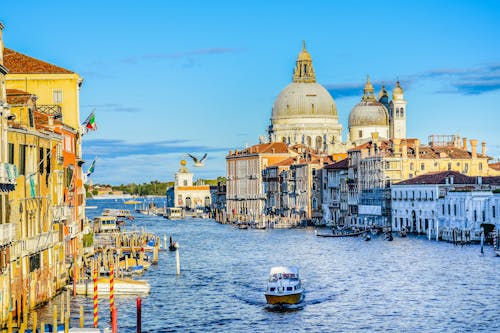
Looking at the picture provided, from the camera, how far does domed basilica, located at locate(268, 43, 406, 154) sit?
442 ft

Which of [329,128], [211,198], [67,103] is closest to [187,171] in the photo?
[211,198]

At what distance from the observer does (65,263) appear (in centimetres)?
3662

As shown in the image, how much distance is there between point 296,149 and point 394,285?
294ft

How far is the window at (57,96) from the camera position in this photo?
4422 cm

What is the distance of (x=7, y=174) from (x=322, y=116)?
392ft

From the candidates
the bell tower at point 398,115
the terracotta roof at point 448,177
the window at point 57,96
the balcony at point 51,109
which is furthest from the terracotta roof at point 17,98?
the bell tower at point 398,115

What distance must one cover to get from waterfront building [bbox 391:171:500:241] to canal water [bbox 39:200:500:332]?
2.76m

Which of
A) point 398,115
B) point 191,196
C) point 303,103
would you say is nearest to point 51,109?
point 398,115

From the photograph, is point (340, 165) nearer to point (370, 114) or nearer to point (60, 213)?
point (370, 114)

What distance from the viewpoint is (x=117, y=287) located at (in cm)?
3606

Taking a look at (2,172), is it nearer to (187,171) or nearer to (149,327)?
(149,327)

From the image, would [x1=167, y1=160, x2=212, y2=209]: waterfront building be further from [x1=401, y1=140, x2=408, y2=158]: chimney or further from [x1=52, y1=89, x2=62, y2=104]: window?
[x1=52, y1=89, x2=62, y2=104]: window

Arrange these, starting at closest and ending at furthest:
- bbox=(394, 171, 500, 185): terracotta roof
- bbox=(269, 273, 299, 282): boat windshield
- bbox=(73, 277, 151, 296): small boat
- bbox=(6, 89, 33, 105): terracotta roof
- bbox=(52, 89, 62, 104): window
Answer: bbox=(6, 89, 33, 105): terracotta roof, bbox=(73, 277, 151, 296): small boat, bbox=(269, 273, 299, 282): boat windshield, bbox=(52, 89, 62, 104): window, bbox=(394, 171, 500, 185): terracotta roof

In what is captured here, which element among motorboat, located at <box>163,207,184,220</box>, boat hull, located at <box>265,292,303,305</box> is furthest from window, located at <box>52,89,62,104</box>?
motorboat, located at <box>163,207,184,220</box>
